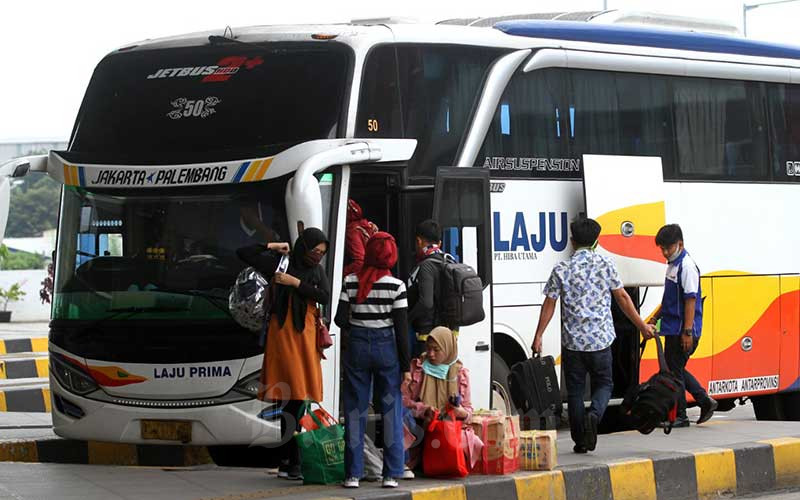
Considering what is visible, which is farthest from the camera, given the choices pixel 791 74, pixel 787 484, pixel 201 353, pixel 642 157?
pixel 791 74

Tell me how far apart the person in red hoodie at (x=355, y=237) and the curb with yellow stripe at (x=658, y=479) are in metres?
1.82

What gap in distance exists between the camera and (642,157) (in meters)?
12.1

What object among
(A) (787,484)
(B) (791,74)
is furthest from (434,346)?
(B) (791,74)

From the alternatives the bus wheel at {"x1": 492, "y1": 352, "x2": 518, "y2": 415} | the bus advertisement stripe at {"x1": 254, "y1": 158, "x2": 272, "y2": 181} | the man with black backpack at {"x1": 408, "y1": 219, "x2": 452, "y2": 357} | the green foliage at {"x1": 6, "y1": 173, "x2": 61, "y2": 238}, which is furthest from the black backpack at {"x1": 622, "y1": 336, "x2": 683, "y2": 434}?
the green foliage at {"x1": 6, "y1": 173, "x2": 61, "y2": 238}

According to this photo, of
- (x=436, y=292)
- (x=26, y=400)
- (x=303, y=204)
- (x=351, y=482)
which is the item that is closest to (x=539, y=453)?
(x=436, y=292)

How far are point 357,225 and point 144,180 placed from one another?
150cm

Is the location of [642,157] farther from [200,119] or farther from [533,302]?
[200,119]

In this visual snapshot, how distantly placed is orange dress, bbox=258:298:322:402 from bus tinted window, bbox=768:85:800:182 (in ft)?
21.2

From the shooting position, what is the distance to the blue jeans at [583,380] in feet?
32.5

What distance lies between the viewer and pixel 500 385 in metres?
11.2

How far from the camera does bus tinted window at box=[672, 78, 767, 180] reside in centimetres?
1261

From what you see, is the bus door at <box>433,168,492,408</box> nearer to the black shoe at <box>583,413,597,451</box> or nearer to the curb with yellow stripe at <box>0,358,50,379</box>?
the black shoe at <box>583,413,597,451</box>

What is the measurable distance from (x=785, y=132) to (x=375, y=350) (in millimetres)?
6818

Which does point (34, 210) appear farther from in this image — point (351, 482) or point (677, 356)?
point (351, 482)
